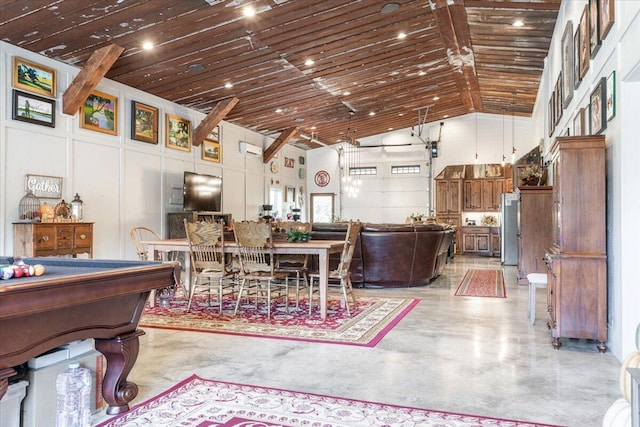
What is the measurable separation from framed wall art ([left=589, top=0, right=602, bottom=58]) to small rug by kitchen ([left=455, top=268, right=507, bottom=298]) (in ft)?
11.7

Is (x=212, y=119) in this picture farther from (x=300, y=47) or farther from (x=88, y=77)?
(x=88, y=77)

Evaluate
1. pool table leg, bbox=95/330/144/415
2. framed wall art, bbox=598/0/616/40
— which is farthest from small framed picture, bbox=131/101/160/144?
framed wall art, bbox=598/0/616/40

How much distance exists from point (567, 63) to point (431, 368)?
4.85m

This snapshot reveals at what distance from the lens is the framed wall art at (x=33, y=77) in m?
6.08

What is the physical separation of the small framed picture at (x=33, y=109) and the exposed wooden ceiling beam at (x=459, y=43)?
5.78 metres

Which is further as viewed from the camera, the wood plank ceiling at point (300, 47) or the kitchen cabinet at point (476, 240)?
the kitchen cabinet at point (476, 240)

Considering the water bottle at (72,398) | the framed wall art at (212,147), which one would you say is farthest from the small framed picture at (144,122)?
the water bottle at (72,398)

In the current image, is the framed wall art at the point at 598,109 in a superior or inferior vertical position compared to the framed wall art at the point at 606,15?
inferior

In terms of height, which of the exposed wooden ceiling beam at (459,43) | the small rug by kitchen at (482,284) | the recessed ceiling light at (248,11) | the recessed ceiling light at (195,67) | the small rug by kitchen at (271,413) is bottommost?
the small rug by kitchen at (482,284)

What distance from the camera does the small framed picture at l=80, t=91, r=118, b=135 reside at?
719 centimetres

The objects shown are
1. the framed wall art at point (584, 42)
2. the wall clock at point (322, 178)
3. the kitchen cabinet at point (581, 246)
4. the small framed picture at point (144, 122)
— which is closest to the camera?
the kitchen cabinet at point (581, 246)

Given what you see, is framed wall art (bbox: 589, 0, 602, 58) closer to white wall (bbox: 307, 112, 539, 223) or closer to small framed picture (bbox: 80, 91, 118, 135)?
small framed picture (bbox: 80, 91, 118, 135)

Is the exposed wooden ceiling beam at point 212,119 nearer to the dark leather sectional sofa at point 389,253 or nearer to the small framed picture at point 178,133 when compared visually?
the small framed picture at point 178,133

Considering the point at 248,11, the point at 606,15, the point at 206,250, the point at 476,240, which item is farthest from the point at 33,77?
the point at 476,240
